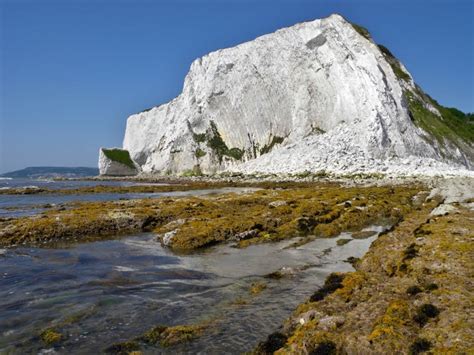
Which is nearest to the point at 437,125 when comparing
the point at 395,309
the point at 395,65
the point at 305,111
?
the point at 395,65

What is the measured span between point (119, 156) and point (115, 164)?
13.8 ft

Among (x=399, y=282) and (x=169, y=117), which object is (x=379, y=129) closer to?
(x=399, y=282)

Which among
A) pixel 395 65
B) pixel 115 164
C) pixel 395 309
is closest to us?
pixel 395 309

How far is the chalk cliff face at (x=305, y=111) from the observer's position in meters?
75.0

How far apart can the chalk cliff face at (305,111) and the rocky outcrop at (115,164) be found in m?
21.8

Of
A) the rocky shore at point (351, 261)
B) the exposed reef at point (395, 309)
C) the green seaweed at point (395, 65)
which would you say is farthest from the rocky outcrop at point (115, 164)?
the exposed reef at point (395, 309)

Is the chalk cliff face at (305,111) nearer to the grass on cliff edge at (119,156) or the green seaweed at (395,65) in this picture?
the green seaweed at (395,65)

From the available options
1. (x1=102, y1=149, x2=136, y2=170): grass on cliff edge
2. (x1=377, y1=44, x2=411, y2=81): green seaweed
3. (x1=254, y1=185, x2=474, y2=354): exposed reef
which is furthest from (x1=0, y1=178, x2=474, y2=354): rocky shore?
(x1=102, y1=149, x2=136, y2=170): grass on cliff edge

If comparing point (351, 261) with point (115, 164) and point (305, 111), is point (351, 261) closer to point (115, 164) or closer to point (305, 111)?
point (305, 111)

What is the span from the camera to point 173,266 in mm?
15953

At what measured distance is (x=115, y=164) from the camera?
13925 centimetres

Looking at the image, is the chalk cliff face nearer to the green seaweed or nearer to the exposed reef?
the green seaweed

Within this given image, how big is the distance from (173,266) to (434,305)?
10.3 meters

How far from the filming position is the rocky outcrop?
13862 cm
